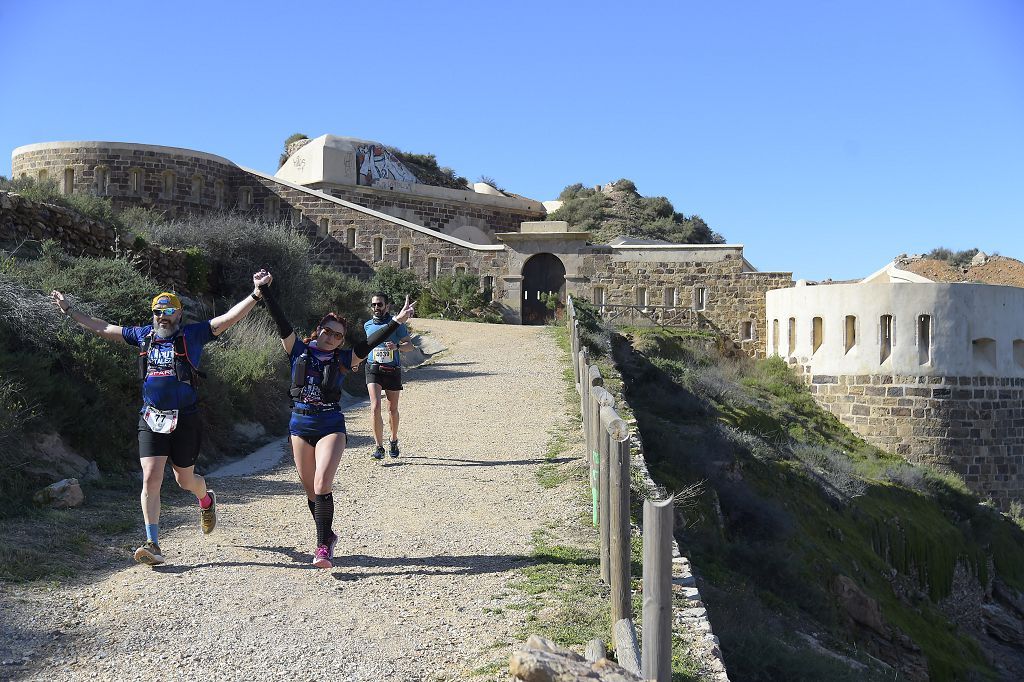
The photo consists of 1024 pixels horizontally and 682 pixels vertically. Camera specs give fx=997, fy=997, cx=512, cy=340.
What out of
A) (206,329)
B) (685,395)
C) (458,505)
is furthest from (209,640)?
(685,395)

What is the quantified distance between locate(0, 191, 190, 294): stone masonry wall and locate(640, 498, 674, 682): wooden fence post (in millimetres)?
11334

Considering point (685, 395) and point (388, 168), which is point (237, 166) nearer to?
point (388, 168)

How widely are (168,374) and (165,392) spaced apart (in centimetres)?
13

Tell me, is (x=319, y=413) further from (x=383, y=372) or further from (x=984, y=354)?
(x=984, y=354)

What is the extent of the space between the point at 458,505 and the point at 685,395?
39.0ft

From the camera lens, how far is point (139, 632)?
5730mm

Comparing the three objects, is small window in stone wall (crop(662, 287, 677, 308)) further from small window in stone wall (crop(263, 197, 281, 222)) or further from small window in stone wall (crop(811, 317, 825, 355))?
small window in stone wall (crop(263, 197, 281, 222))

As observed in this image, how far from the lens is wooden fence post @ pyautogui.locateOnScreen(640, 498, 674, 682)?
4.59 meters

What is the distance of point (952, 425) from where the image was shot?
25.5 meters

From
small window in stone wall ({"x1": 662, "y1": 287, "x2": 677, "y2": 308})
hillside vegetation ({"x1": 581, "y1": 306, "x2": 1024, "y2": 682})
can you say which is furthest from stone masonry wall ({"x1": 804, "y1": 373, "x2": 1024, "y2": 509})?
small window in stone wall ({"x1": 662, "y1": 287, "x2": 677, "y2": 308})

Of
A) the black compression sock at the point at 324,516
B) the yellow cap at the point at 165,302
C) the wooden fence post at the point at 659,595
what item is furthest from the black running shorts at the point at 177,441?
the wooden fence post at the point at 659,595

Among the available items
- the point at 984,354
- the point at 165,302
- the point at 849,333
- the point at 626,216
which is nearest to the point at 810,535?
the point at 165,302

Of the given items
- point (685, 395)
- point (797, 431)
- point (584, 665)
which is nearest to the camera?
point (584, 665)

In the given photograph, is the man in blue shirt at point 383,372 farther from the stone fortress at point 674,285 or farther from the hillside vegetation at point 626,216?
the hillside vegetation at point 626,216
